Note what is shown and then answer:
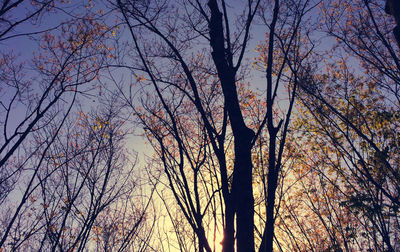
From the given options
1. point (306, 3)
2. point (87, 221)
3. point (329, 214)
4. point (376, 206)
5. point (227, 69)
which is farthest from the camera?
point (329, 214)

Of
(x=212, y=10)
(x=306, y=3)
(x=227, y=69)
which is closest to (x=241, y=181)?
(x=227, y=69)

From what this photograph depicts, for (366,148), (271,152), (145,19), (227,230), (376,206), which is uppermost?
(145,19)

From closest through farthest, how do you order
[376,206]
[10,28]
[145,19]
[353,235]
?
[10,28], [145,19], [376,206], [353,235]

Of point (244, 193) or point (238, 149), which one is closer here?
point (244, 193)

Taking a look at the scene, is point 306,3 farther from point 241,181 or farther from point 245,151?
point 241,181

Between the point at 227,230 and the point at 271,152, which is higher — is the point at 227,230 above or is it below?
below

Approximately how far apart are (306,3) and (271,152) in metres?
3.21

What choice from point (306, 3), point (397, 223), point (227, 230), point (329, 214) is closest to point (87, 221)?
point (227, 230)

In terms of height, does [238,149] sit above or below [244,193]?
above

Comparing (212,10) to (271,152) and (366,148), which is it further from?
(366,148)

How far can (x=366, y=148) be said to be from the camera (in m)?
8.80

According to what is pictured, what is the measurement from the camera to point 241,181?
347cm

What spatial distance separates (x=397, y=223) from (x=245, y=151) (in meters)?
9.09

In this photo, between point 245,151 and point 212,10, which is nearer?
point 245,151
